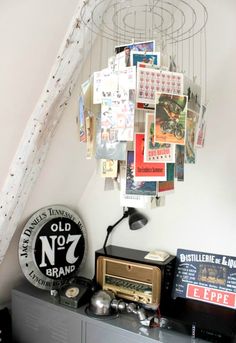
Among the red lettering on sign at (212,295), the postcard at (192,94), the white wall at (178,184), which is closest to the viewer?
the postcard at (192,94)

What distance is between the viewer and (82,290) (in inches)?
72.9

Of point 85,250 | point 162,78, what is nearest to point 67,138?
point 85,250

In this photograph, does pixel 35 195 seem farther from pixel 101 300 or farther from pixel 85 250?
pixel 101 300

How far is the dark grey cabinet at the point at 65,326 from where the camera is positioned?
1541mm

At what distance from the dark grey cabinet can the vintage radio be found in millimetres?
144

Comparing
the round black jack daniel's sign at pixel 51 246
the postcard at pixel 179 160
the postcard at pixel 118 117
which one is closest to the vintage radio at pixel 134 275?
the round black jack daniel's sign at pixel 51 246

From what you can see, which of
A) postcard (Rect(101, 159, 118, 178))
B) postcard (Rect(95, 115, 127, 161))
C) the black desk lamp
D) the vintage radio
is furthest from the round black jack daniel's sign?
postcard (Rect(95, 115, 127, 161))

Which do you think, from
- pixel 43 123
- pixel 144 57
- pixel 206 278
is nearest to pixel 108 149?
pixel 144 57

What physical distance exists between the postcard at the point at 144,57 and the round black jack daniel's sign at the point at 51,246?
1.26m

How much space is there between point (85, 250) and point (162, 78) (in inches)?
59.2

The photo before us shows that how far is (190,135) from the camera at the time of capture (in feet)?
3.93

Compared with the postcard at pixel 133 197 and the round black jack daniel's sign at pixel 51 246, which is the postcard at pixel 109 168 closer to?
the postcard at pixel 133 197

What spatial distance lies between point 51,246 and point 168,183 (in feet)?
3.49

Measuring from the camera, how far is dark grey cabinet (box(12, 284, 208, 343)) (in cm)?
154
